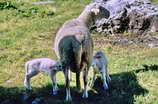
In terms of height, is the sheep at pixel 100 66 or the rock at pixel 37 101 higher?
the sheep at pixel 100 66

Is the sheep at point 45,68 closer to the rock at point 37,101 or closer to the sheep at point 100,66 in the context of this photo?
the rock at point 37,101

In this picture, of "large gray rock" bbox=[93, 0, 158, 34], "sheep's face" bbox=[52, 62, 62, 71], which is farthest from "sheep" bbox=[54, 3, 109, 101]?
"large gray rock" bbox=[93, 0, 158, 34]

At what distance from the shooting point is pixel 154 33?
54.6 feet

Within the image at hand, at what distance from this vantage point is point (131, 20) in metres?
17.1

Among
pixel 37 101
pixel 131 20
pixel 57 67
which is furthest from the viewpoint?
pixel 131 20

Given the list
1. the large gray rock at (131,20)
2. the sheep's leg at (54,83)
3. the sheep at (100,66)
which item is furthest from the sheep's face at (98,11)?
the large gray rock at (131,20)

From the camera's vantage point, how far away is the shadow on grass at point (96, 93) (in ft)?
31.8

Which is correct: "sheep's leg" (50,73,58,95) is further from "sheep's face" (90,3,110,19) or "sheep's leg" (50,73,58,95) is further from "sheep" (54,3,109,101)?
"sheep's face" (90,3,110,19)

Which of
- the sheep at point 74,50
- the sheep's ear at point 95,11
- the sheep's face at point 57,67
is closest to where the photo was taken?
the sheep at point 74,50

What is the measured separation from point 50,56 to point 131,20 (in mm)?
4352

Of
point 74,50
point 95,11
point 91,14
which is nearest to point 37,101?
point 74,50

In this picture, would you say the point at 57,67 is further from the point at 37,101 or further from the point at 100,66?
the point at 100,66

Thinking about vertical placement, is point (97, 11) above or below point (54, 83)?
above

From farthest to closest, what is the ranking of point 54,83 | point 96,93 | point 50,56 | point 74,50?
1. point 50,56
2. point 96,93
3. point 54,83
4. point 74,50
